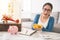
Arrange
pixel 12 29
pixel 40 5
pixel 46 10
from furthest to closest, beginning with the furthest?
pixel 40 5 < pixel 46 10 < pixel 12 29

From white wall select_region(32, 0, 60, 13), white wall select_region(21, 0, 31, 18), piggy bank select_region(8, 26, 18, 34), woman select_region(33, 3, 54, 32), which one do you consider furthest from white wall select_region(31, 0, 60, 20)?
piggy bank select_region(8, 26, 18, 34)

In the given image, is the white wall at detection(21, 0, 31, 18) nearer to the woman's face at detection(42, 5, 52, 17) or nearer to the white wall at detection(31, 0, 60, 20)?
the white wall at detection(31, 0, 60, 20)

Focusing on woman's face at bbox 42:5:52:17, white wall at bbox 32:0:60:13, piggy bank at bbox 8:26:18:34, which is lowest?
piggy bank at bbox 8:26:18:34

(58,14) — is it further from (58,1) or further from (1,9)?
(1,9)

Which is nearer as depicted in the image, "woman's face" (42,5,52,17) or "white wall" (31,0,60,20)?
"woman's face" (42,5,52,17)

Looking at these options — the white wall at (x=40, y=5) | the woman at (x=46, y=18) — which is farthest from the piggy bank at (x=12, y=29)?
the white wall at (x=40, y=5)

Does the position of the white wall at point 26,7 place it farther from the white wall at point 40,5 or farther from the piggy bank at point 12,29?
the piggy bank at point 12,29

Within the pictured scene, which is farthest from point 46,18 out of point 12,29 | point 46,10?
point 12,29

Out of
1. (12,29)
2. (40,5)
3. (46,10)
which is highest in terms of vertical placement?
(40,5)

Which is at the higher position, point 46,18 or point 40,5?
point 40,5

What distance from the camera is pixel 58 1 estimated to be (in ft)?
14.6

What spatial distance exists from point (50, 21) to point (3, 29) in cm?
→ 88

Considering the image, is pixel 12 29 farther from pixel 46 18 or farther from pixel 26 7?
pixel 26 7

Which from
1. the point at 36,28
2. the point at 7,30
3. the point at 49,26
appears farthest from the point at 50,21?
the point at 7,30
